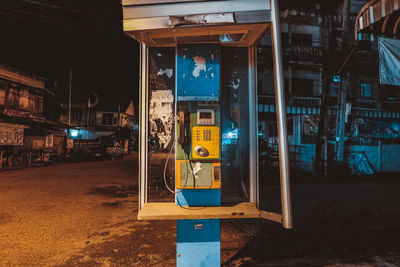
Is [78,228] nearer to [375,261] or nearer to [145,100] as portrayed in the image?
[145,100]

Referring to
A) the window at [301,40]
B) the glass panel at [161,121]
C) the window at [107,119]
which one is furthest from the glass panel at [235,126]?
the window at [107,119]

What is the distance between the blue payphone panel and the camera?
2.70 meters

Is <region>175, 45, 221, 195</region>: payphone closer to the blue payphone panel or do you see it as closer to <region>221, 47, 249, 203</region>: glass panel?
the blue payphone panel

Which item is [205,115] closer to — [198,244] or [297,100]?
[198,244]

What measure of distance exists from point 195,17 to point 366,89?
46.9 feet

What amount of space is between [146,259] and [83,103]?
2831cm

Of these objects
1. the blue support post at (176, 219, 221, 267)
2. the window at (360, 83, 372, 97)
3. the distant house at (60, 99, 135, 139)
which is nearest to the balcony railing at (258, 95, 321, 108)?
the window at (360, 83, 372, 97)

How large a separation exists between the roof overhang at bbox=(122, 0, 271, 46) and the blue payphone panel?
8.4 inches

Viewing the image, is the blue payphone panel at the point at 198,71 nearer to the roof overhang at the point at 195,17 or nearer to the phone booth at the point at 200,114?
the phone booth at the point at 200,114

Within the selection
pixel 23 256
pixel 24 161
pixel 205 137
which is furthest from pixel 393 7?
pixel 24 161

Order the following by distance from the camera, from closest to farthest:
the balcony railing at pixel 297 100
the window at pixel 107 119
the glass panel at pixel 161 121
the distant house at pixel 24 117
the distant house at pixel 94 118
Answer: the glass panel at pixel 161 121
the balcony railing at pixel 297 100
the distant house at pixel 24 117
the distant house at pixel 94 118
the window at pixel 107 119

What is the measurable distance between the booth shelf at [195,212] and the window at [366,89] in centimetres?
1361

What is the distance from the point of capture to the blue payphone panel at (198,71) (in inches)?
106

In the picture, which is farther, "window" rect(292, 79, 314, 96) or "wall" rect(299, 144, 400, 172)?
"window" rect(292, 79, 314, 96)
